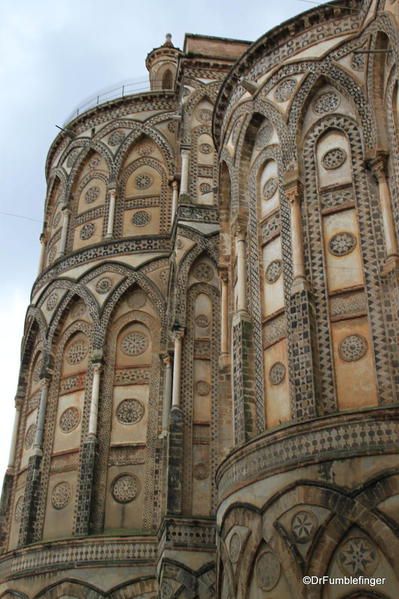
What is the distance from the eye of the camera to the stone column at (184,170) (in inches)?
731

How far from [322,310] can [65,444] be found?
896cm

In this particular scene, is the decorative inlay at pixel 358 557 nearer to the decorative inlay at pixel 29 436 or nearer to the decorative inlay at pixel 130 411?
the decorative inlay at pixel 130 411

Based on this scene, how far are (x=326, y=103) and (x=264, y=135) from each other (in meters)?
1.41

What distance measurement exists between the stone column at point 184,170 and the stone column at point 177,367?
12.9ft

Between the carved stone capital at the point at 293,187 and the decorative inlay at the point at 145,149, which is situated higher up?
the decorative inlay at the point at 145,149

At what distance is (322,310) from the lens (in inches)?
433

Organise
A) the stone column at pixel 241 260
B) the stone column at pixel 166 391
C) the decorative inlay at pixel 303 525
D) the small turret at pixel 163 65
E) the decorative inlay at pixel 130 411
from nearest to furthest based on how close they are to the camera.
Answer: the decorative inlay at pixel 303 525
the stone column at pixel 241 260
the stone column at pixel 166 391
the decorative inlay at pixel 130 411
the small turret at pixel 163 65

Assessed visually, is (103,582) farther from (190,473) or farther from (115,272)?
(115,272)

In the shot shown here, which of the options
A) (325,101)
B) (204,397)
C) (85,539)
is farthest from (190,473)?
(325,101)

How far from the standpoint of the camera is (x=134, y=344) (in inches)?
723

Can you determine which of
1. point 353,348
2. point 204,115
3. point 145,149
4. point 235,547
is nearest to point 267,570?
point 235,547

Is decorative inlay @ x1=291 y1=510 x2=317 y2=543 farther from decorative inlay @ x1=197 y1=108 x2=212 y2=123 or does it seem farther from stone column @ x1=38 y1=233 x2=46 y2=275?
stone column @ x1=38 y1=233 x2=46 y2=275

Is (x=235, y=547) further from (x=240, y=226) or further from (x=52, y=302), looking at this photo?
(x=52, y=302)

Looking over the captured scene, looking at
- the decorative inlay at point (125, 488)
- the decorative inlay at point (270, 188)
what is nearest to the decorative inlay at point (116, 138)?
the decorative inlay at point (270, 188)
